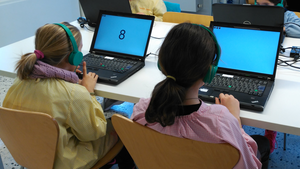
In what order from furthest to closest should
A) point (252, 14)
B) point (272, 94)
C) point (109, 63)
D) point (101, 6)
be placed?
point (101, 6), point (252, 14), point (109, 63), point (272, 94)

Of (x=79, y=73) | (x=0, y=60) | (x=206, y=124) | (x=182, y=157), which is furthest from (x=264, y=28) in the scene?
(x=0, y=60)

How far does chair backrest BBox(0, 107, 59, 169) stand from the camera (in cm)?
97

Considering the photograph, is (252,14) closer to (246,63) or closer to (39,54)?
(246,63)

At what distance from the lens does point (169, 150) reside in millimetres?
832

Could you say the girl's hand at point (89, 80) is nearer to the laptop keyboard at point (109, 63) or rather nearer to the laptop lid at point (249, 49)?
the laptop keyboard at point (109, 63)

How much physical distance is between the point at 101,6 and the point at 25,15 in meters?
1.89

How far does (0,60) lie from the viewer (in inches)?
64.6

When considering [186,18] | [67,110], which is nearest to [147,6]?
[186,18]

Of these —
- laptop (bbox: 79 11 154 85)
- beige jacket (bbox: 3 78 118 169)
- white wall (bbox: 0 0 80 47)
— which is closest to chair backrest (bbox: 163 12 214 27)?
laptop (bbox: 79 11 154 85)

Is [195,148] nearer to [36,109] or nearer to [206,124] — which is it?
[206,124]

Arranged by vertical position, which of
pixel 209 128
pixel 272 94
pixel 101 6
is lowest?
pixel 272 94

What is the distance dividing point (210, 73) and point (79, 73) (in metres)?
0.76

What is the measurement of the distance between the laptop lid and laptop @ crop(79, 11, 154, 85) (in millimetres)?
381

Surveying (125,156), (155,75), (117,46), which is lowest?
(125,156)
